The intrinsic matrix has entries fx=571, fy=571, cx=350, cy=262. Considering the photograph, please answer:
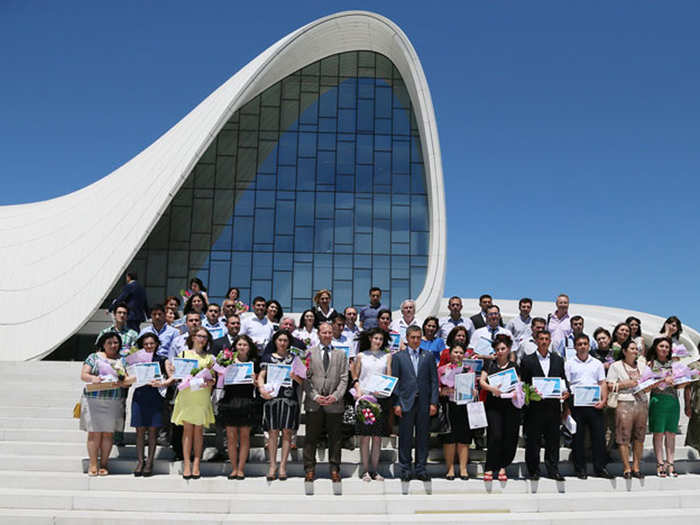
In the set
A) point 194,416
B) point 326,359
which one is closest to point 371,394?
point 326,359

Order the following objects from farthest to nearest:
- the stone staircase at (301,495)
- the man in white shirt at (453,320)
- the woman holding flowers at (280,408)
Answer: the man in white shirt at (453,320)
the woman holding flowers at (280,408)
the stone staircase at (301,495)

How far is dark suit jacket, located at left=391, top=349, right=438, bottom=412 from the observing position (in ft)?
19.5

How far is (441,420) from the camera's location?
6176 millimetres

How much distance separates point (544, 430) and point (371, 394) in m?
1.87

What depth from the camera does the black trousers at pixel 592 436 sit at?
609 centimetres

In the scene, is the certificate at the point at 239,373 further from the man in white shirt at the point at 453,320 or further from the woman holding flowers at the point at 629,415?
the woman holding flowers at the point at 629,415

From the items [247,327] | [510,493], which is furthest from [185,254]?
[510,493]

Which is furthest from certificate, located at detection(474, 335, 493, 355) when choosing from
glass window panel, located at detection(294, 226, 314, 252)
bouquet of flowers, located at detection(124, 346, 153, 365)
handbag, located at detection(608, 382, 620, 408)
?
glass window panel, located at detection(294, 226, 314, 252)

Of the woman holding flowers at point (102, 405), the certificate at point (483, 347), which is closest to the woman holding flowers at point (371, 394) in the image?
the certificate at point (483, 347)

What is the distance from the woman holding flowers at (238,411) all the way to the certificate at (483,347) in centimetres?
267

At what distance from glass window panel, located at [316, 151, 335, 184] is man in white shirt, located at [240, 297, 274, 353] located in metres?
10.2

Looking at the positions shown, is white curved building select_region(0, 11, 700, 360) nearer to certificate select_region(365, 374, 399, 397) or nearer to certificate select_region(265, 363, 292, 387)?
certificate select_region(365, 374, 399, 397)

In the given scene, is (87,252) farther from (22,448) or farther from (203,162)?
(22,448)

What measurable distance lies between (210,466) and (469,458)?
2.85 m
